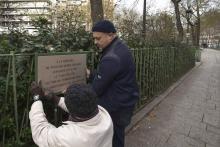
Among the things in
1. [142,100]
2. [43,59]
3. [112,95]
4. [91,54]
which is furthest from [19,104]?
[142,100]

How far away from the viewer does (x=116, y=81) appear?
3.95 meters

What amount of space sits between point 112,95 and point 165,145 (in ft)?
8.32

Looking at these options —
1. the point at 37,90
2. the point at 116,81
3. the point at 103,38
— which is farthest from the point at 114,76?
the point at 37,90

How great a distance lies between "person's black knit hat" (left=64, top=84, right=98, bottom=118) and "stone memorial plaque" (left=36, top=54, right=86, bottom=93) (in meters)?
1.17

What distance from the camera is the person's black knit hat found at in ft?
8.43

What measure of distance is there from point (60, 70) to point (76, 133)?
61.3 inches

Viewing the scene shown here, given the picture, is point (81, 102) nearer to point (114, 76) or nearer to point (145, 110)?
point (114, 76)

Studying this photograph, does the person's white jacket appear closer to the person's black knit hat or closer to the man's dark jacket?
the person's black knit hat

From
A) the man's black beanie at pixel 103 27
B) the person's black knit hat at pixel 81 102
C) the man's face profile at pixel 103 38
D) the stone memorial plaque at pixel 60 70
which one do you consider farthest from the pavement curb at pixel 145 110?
the person's black knit hat at pixel 81 102

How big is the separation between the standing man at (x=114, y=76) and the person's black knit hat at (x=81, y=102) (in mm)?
1209

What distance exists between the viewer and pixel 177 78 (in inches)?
637

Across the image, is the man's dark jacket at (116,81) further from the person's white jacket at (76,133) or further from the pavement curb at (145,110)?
the pavement curb at (145,110)

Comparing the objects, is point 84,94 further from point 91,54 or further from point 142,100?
point 142,100

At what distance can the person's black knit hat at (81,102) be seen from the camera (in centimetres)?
257
